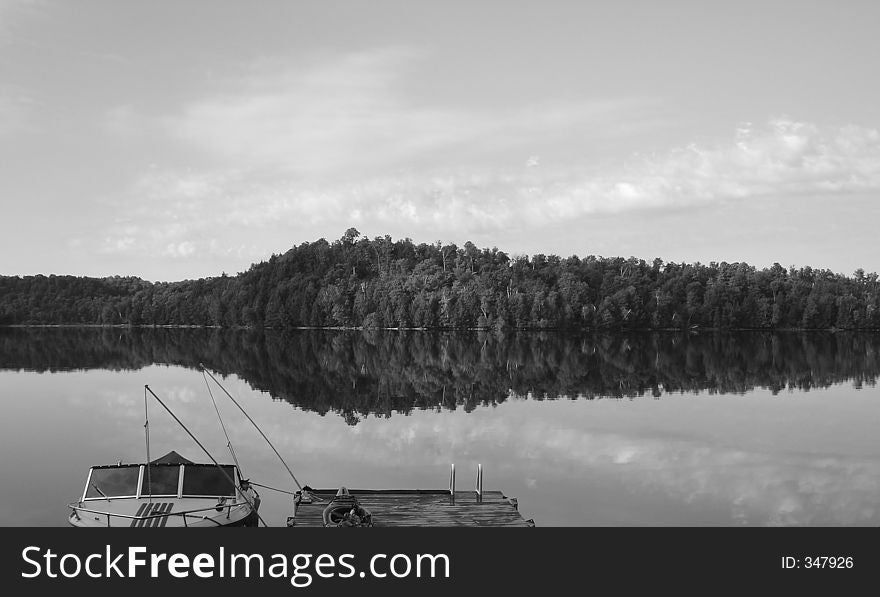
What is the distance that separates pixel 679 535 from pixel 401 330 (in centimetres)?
14908

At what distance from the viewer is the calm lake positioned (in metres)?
22.3

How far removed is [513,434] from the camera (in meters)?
33.8

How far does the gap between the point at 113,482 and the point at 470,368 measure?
51.9m

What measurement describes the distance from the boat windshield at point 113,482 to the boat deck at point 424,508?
152 inches

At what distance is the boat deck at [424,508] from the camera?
18172 mm

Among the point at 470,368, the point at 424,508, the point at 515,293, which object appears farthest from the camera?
the point at 515,293

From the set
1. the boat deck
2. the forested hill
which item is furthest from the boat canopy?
the forested hill

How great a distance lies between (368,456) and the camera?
94.9ft

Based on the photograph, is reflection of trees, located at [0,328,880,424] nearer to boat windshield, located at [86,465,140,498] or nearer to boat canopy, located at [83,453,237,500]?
boat canopy, located at [83,453,237,500]

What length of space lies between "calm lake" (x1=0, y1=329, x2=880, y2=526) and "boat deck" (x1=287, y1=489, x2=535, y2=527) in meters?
1.35

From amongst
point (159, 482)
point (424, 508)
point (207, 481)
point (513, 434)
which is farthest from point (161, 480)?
point (513, 434)

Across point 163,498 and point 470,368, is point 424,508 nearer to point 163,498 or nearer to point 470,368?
point 163,498

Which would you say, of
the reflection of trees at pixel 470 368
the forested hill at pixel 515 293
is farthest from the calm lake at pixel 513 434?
the forested hill at pixel 515 293

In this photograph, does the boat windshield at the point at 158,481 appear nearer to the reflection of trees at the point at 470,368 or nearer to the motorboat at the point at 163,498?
the motorboat at the point at 163,498
